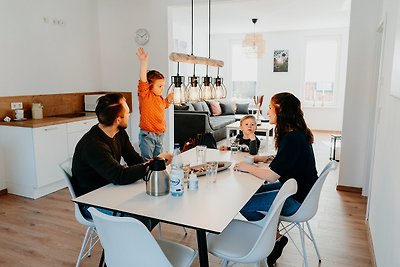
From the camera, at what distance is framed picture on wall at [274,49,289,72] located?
8.92 metres

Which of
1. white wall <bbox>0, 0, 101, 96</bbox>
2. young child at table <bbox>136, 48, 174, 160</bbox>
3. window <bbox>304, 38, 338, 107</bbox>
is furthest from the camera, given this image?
window <bbox>304, 38, 338, 107</bbox>

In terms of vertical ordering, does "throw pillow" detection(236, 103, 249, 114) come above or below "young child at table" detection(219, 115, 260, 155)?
below

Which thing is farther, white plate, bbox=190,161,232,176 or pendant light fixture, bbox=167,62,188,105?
pendant light fixture, bbox=167,62,188,105

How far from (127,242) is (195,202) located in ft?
1.54

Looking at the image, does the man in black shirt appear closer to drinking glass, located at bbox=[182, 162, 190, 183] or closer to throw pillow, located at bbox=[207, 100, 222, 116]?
drinking glass, located at bbox=[182, 162, 190, 183]

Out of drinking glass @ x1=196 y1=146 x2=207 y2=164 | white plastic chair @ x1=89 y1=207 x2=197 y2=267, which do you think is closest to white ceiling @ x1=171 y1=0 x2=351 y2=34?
drinking glass @ x1=196 y1=146 x2=207 y2=164

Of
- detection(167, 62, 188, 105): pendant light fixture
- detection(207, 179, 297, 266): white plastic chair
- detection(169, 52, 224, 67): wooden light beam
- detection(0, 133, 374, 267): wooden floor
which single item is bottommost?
detection(0, 133, 374, 267): wooden floor

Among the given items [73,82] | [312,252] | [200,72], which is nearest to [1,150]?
[73,82]

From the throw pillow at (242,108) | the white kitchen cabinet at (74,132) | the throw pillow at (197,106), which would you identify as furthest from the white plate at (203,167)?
the throw pillow at (242,108)

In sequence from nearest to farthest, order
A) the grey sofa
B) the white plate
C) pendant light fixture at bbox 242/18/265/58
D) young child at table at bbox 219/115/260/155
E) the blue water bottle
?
1. the blue water bottle
2. the white plate
3. young child at table at bbox 219/115/260/155
4. the grey sofa
5. pendant light fixture at bbox 242/18/265/58

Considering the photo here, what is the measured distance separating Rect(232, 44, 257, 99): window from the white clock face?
5.05 metres

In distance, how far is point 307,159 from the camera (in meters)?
2.20

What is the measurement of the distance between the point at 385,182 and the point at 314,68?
721cm

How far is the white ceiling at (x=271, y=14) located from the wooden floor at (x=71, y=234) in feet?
9.77
